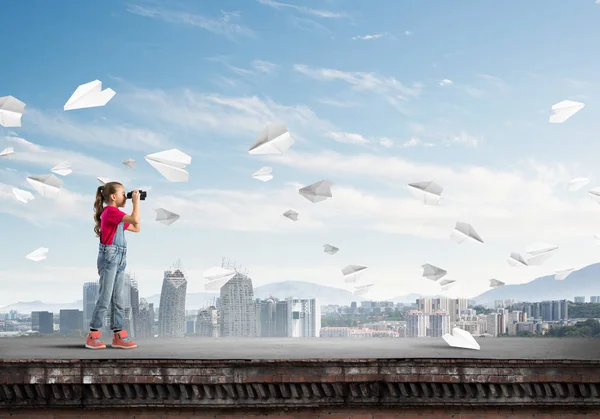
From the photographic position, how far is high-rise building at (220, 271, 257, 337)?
21938 millimetres

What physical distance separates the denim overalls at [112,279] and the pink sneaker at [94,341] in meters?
0.12

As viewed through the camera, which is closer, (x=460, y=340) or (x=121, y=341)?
(x=121, y=341)

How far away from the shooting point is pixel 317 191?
13.0 meters

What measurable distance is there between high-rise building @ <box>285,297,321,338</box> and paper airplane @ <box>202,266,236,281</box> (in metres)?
6.88

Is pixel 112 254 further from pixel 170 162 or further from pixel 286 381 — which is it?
pixel 286 381

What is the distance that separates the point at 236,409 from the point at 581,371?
14.1ft

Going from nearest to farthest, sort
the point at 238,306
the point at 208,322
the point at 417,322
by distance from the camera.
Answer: the point at 208,322
the point at 417,322
the point at 238,306

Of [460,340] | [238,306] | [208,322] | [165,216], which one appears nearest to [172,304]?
[238,306]

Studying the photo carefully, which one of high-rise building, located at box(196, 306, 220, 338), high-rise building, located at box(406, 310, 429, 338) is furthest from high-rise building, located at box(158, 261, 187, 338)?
high-rise building, located at box(406, 310, 429, 338)

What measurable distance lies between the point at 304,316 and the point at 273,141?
12699 mm

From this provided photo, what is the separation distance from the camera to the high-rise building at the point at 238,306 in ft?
72.0

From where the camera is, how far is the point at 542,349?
426 inches

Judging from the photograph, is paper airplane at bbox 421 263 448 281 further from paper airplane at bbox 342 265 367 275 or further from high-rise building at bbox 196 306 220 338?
high-rise building at bbox 196 306 220 338

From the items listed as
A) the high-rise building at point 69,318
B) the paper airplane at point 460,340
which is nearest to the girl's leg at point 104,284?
the paper airplane at point 460,340
